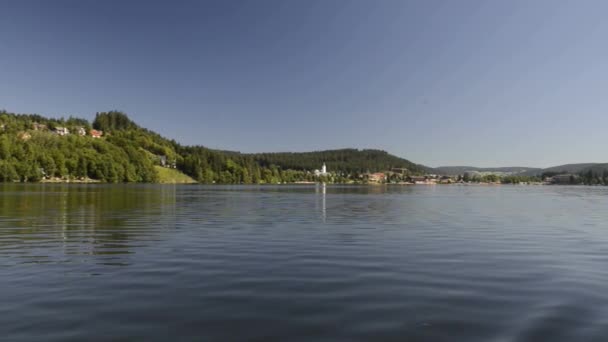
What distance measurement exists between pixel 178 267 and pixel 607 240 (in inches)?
1021

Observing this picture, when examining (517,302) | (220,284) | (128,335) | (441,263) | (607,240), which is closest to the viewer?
(128,335)

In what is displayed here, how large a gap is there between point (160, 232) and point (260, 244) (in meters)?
8.61

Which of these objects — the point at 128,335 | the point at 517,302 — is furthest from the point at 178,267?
the point at 517,302

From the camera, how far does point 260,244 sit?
2436cm

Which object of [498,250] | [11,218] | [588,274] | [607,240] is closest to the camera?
[588,274]

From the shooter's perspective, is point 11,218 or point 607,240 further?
point 11,218

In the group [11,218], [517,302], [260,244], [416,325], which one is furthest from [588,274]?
[11,218]

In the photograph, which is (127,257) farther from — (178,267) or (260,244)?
(260,244)

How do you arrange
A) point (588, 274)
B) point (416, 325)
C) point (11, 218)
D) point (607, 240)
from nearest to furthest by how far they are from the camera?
point (416, 325)
point (588, 274)
point (607, 240)
point (11, 218)

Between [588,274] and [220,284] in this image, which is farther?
[588,274]

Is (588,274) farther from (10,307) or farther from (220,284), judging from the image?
(10,307)

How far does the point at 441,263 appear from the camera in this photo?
18844mm

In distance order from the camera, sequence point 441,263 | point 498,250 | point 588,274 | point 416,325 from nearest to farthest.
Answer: point 416,325, point 588,274, point 441,263, point 498,250

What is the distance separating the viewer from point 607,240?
2761 centimetres
